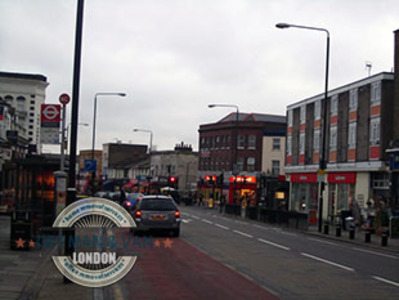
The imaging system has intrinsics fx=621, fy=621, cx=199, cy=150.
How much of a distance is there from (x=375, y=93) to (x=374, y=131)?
2491 mm

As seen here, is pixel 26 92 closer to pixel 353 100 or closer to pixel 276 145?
pixel 276 145

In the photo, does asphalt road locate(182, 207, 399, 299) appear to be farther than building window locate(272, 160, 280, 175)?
No

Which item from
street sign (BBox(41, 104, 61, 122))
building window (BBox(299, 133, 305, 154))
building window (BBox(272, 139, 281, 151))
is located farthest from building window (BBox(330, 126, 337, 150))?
street sign (BBox(41, 104, 61, 122))

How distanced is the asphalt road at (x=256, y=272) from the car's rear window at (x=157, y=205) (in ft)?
5.04

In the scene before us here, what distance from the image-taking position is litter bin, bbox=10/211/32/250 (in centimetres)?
1745

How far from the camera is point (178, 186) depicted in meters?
99.2

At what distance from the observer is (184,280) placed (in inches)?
536

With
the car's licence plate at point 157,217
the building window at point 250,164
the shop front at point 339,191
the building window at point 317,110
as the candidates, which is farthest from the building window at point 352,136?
the building window at point 250,164

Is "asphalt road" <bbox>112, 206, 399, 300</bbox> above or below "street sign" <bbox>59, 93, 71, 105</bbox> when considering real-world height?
below

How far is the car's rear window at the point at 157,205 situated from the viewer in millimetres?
24500

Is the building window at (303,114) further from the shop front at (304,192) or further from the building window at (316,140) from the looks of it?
the shop front at (304,192)

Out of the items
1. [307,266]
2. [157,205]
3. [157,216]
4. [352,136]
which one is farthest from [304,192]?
[307,266]

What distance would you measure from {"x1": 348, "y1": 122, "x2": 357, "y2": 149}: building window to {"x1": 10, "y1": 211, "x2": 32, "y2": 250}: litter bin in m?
30.5

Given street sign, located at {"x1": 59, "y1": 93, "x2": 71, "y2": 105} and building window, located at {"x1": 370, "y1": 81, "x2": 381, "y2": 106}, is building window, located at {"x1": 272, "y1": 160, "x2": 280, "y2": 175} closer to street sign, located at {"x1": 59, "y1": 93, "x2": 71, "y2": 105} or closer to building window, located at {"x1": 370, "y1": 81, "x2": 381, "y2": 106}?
building window, located at {"x1": 370, "y1": 81, "x2": 381, "y2": 106}
